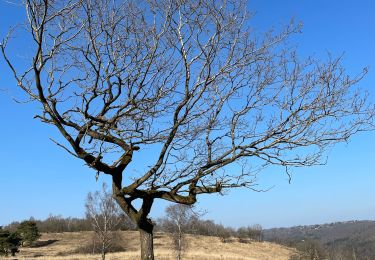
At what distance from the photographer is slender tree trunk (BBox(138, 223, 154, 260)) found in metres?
7.66

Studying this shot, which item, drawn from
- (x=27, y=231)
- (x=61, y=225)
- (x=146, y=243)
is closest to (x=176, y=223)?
(x=27, y=231)

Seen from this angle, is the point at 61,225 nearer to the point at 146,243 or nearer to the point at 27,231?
the point at 27,231

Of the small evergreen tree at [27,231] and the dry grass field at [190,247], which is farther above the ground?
the small evergreen tree at [27,231]

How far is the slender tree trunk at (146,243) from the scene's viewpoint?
25.1ft

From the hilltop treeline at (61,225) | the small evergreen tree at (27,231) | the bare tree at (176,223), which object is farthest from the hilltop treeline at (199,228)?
the bare tree at (176,223)

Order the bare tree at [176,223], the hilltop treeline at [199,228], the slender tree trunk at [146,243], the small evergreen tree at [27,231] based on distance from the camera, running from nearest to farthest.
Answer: the slender tree trunk at [146,243] → the bare tree at [176,223] → the small evergreen tree at [27,231] → the hilltop treeline at [199,228]

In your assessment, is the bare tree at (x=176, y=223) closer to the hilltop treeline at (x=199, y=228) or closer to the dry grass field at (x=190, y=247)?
the dry grass field at (x=190, y=247)

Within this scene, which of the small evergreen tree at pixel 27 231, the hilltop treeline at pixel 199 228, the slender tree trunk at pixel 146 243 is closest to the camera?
the slender tree trunk at pixel 146 243

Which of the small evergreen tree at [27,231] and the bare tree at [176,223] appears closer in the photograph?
the bare tree at [176,223]

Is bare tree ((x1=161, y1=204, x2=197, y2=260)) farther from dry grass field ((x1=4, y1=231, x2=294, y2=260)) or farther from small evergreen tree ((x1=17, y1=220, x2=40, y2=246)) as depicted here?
small evergreen tree ((x1=17, y1=220, x2=40, y2=246))

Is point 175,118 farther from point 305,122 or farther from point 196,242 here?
point 196,242

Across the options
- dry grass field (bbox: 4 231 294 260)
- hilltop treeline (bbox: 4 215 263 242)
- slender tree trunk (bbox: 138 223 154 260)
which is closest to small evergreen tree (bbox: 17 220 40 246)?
dry grass field (bbox: 4 231 294 260)

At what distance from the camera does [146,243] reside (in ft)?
25.3

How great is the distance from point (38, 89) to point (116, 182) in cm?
195
